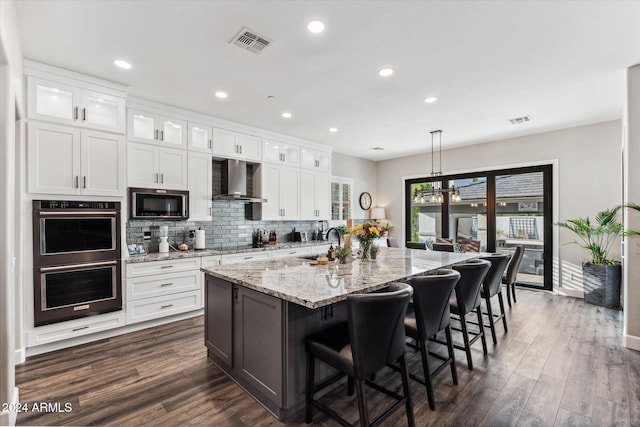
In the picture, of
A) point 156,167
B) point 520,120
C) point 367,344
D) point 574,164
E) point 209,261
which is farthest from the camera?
point 574,164

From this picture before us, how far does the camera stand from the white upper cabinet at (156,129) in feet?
12.4

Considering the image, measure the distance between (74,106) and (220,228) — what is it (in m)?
2.40

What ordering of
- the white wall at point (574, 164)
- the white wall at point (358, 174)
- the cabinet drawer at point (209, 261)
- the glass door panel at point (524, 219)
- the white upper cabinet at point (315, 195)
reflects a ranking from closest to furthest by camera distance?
the cabinet drawer at point (209, 261), the white wall at point (574, 164), the glass door panel at point (524, 219), the white upper cabinet at point (315, 195), the white wall at point (358, 174)

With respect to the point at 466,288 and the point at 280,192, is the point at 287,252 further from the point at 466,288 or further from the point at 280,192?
the point at 466,288

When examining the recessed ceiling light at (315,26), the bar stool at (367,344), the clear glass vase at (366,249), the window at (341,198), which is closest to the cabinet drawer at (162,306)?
the clear glass vase at (366,249)

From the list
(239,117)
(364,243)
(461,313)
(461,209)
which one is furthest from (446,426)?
(461,209)

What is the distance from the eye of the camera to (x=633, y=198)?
3.02 metres

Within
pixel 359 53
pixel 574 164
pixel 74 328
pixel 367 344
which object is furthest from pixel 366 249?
pixel 574 164

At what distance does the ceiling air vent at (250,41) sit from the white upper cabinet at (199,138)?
2017 millimetres

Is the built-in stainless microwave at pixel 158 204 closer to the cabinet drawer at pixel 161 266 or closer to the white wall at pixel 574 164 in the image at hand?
the cabinet drawer at pixel 161 266

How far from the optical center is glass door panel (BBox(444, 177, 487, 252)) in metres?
6.18

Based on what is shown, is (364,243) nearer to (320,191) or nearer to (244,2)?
(244,2)

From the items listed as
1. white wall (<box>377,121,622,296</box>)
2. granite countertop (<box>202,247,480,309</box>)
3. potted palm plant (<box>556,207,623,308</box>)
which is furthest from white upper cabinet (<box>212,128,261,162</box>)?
potted palm plant (<box>556,207,623,308</box>)

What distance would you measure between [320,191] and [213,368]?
4021 mm
